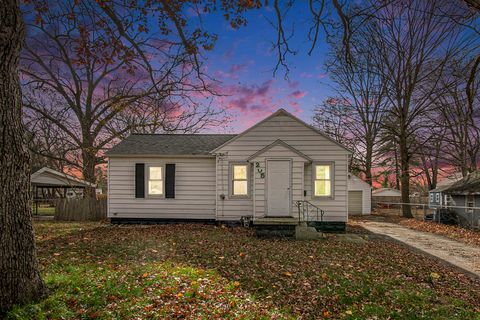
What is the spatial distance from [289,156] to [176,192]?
551cm

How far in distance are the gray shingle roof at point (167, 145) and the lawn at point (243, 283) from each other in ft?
18.2

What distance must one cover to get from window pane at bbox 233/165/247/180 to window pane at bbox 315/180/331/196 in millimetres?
3148

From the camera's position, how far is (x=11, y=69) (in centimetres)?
421

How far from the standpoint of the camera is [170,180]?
46.0 ft

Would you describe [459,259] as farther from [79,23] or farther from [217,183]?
[79,23]

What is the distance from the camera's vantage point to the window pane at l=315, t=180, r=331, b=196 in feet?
42.3

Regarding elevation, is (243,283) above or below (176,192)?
below

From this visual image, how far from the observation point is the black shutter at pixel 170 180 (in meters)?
14.0

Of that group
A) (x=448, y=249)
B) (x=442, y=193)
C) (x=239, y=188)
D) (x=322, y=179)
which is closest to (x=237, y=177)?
(x=239, y=188)

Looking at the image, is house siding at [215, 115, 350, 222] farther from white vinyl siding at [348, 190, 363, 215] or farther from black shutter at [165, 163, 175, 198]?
white vinyl siding at [348, 190, 363, 215]

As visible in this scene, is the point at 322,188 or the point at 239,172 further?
the point at 239,172

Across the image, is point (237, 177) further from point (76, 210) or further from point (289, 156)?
point (76, 210)

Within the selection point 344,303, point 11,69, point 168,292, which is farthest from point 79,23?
point 344,303

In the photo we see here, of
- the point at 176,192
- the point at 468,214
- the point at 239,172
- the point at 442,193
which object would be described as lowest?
the point at 468,214
